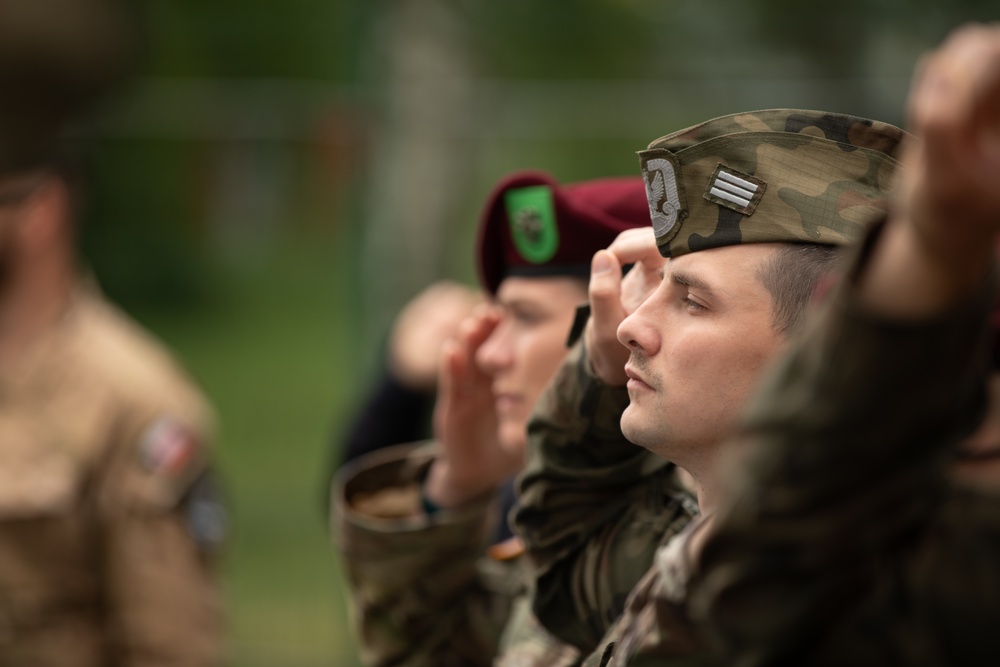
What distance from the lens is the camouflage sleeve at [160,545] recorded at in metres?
3.97

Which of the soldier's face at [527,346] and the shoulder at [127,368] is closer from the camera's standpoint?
the soldier's face at [527,346]

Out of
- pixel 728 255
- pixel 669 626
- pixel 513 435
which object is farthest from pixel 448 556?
pixel 669 626

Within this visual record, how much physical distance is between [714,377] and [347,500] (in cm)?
151

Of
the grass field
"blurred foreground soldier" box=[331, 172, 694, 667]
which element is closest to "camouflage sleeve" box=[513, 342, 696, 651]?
"blurred foreground soldier" box=[331, 172, 694, 667]

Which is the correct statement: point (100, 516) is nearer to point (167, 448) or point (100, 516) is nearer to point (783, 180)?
point (167, 448)

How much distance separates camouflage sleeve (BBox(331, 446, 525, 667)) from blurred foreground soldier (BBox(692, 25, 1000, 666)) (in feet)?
5.04

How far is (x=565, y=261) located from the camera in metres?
2.70

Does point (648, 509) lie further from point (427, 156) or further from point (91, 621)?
point (427, 156)

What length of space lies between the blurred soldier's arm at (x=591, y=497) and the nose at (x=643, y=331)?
32 centimetres

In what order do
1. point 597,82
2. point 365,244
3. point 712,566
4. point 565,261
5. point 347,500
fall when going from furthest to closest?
point 597,82
point 365,244
point 347,500
point 565,261
point 712,566

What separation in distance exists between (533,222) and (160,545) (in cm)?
191

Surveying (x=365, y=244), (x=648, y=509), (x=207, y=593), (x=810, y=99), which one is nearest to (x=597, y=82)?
(x=810, y=99)

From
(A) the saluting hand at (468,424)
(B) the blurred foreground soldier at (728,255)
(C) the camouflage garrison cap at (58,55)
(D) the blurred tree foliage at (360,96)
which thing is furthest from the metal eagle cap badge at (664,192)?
(C) the camouflage garrison cap at (58,55)

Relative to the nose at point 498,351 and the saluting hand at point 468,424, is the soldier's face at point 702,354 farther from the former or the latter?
the saluting hand at point 468,424
